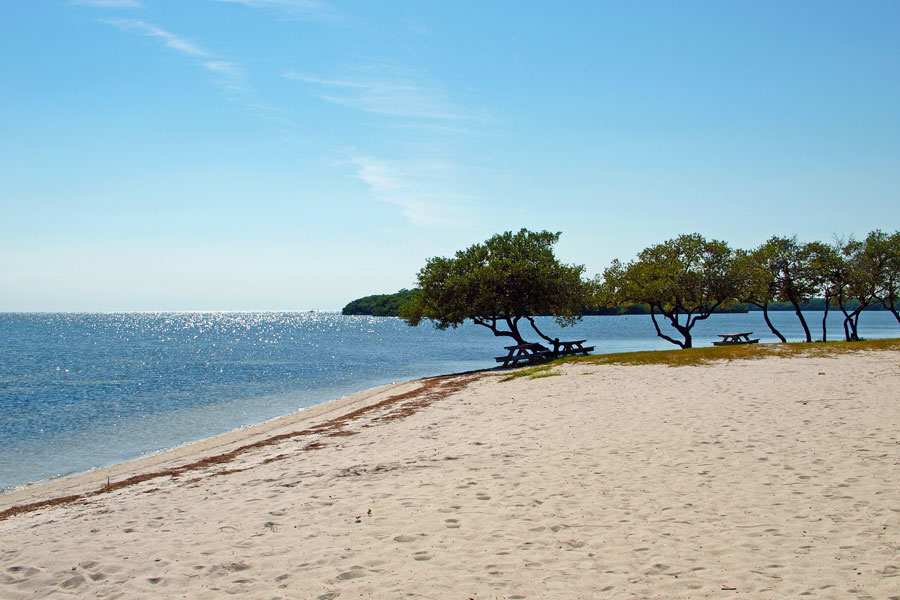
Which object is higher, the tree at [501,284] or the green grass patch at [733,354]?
the tree at [501,284]

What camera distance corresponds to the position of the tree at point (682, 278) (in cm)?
4169

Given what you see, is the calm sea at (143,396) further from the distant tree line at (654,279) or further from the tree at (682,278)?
the tree at (682,278)

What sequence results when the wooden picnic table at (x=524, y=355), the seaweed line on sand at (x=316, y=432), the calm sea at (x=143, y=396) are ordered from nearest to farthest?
1. the seaweed line on sand at (x=316, y=432)
2. the calm sea at (x=143, y=396)
3. the wooden picnic table at (x=524, y=355)

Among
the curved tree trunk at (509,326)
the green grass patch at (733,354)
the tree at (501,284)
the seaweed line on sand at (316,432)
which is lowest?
the seaweed line on sand at (316,432)

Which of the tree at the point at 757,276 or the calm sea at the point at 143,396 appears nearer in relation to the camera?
the calm sea at the point at 143,396

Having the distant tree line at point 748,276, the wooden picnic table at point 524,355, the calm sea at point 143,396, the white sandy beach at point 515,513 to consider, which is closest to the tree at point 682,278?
the distant tree line at point 748,276

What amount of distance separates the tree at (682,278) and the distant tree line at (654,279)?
0.23 ft

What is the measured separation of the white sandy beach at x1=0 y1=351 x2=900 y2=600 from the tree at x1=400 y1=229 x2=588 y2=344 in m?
23.1

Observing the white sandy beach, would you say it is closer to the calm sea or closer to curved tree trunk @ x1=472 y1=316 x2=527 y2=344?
the calm sea

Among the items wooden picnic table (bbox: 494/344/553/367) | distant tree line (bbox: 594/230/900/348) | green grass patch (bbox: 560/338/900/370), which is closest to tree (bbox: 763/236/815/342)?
distant tree line (bbox: 594/230/900/348)

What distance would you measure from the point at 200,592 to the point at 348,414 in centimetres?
1666

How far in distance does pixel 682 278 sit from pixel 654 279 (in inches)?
76.7

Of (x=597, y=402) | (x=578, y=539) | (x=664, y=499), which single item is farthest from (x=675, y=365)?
(x=578, y=539)

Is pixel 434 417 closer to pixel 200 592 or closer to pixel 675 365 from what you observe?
pixel 200 592
